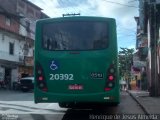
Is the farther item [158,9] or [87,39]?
[158,9]

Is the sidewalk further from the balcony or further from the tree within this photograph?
the tree

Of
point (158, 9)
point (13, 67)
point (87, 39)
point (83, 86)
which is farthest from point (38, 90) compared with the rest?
point (13, 67)

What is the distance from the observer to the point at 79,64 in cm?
1258

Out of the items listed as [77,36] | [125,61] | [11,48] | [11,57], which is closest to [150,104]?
[77,36]

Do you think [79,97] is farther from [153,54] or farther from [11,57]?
[11,57]

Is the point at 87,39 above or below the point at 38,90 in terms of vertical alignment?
above

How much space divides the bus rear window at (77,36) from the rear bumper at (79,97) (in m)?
1.40

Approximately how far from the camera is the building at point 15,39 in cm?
4869

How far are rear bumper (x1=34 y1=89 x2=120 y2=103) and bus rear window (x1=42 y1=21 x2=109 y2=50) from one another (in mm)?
1405

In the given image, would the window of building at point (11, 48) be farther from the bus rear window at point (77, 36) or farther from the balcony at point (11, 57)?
the bus rear window at point (77, 36)

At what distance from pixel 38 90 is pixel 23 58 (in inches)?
1633

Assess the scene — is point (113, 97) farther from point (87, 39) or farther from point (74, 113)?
point (74, 113)

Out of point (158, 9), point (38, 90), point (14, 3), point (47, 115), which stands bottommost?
point (47, 115)

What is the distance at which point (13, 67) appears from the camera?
1975 inches
